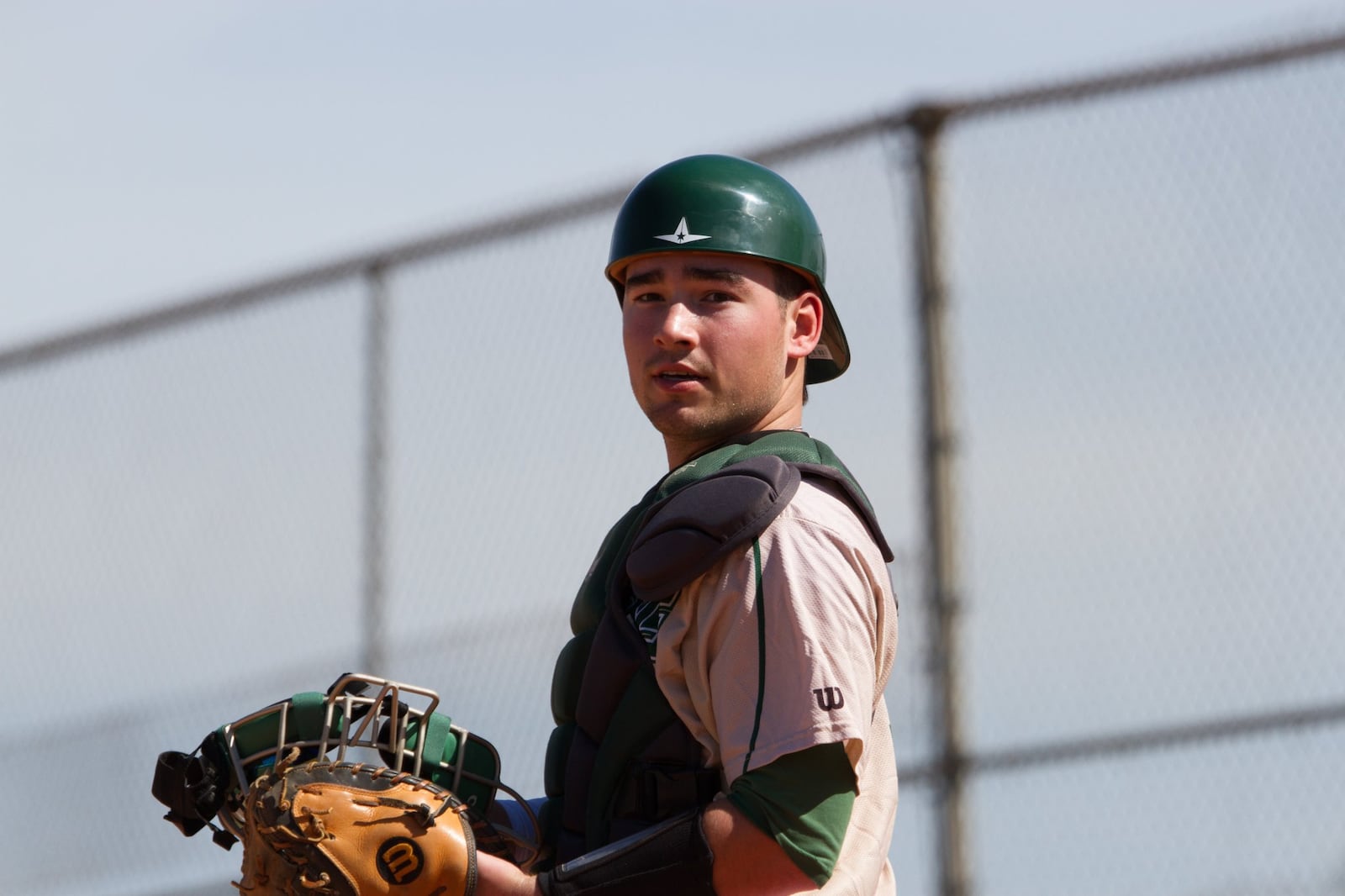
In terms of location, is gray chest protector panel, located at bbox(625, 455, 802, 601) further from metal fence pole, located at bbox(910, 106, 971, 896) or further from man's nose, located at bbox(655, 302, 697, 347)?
metal fence pole, located at bbox(910, 106, 971, 896)

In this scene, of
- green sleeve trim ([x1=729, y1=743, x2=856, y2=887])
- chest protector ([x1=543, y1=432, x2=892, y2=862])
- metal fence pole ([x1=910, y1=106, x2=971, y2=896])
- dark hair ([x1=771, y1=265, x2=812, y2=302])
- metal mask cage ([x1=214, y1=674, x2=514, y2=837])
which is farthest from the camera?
metal fence pole ([x1=910, y1=106, x2=971, y2=896])

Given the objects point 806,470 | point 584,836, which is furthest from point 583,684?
point 806,470

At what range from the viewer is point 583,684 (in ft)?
10.5

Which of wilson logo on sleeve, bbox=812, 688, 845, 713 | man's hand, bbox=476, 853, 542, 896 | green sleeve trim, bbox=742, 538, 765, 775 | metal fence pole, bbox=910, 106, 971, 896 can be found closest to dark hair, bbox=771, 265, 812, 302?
green sleeve trim, bbox=742, 538, 765, 775

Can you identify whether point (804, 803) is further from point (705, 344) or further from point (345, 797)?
point (705, 344)

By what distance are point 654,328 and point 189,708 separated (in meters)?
4.18

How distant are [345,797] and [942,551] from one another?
2639 mm

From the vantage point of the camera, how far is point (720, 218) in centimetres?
338

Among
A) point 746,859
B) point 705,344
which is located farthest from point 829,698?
point 705,344

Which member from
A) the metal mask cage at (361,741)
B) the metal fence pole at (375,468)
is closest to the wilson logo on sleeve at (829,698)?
the metal mask cage at (361,741)

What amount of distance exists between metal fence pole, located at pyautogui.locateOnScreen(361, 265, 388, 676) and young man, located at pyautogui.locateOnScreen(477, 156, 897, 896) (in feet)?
10.7

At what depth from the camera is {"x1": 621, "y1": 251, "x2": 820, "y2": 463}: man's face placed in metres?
3.35

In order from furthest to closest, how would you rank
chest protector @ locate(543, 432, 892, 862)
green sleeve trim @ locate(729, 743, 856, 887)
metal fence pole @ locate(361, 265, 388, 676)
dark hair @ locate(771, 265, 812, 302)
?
metal fence pole @ locate(361, 265, 388, 676) → dark hair @ locate(771, 265, 812, 302) → chest protector @ locate(543, 432, 892, 862) → green sleeve trim @ locate(729, 743, 856, 887)

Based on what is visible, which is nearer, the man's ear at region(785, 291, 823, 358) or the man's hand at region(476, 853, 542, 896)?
the man's hand at region(476, 853, 542, 896)
